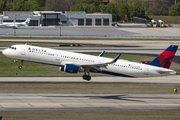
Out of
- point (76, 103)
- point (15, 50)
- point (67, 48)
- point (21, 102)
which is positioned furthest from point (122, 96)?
point (67, 48)

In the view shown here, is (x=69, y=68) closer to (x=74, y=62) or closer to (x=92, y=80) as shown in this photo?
(x=74, y=62)

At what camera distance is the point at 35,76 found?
239 ft

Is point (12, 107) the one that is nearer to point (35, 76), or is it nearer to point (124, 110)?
point (124, 110)

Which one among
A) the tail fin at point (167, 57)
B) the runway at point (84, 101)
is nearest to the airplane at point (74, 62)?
the tail fin at point (167, 57)

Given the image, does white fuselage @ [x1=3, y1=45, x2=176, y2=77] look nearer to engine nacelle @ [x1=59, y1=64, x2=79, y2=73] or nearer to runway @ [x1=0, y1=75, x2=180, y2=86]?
engine nacelle @ [x1=59, y1=64, x2=79, y2=73]

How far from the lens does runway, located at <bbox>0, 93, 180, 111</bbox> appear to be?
4800 centimetres

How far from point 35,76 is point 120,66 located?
25.2 meters

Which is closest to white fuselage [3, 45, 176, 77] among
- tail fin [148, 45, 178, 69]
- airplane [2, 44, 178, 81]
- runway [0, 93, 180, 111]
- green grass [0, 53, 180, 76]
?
airplane [2, 44, 178, 81]

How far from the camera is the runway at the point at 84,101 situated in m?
48.0

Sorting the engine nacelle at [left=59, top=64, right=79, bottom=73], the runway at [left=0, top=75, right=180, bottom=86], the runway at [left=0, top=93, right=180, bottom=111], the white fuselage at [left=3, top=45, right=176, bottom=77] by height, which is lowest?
the runway at [left=0, top=75, right=180, bottom=86]

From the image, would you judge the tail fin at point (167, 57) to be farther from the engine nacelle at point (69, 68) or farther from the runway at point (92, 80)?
the engine nacelle at point (69, 68)

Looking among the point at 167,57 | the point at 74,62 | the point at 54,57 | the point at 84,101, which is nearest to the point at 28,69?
the point at 54,57

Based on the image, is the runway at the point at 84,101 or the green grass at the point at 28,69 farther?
the green grass at the point at 28,69

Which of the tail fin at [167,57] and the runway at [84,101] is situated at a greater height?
the tail fin at [167,57]
